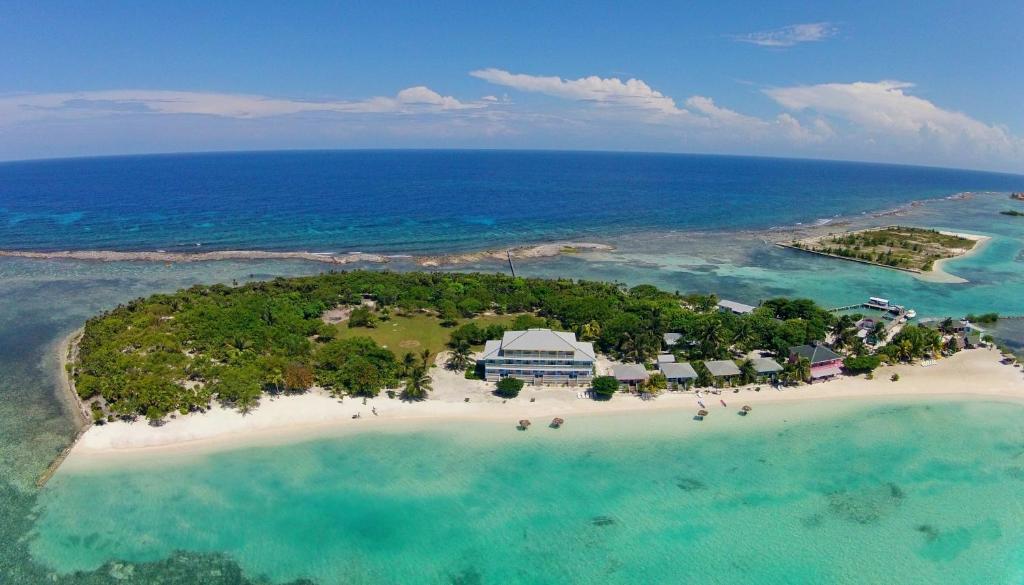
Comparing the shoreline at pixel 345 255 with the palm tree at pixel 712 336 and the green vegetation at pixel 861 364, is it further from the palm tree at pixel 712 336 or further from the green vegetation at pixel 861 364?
the green vegetation at pixel 861 364

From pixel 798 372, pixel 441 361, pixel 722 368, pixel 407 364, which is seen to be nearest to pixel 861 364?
pixel 798 372

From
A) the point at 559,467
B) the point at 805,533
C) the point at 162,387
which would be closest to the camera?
the point at 805,533

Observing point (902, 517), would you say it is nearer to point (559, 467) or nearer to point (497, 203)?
point (559, 467)

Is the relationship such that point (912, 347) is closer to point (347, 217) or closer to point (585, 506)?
point (585, 506)

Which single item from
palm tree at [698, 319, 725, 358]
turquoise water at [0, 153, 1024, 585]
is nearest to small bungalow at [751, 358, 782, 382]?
palm tree at [698, 319, 725, 358]

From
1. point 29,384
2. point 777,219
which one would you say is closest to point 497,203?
point 777,219

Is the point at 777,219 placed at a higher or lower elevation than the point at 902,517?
higher

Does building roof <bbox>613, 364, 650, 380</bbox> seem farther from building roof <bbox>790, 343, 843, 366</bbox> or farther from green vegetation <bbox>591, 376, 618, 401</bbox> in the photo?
building roof <bbox>790, 343, 843, 366</bbox>
